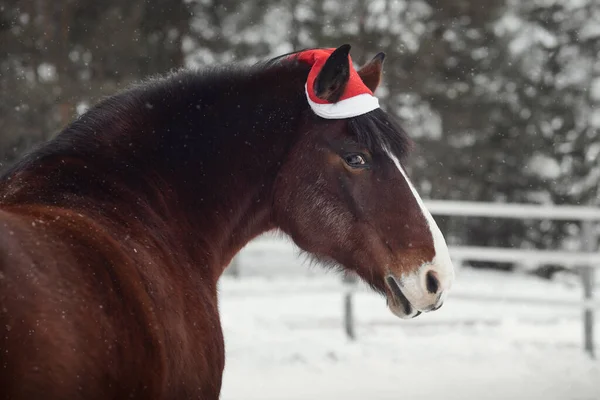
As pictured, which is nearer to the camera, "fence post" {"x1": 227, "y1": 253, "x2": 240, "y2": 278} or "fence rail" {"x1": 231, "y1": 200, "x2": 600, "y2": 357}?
"fence rail" {"x1": 231, "y1": 200, "x2": 600, "y2": 357}

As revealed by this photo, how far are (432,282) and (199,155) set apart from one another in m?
1.01

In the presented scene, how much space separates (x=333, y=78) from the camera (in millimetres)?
2361

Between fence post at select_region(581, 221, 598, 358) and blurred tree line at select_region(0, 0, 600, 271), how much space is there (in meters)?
6.86

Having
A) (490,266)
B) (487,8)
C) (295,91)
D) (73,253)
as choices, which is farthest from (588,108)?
(73,253)

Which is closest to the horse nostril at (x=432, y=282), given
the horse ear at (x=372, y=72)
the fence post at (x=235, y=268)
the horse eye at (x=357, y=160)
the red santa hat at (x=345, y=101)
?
the horse eye at (x=357, y=160)

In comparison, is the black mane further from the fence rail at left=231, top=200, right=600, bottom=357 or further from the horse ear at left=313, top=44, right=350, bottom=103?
the fence rail at left=231, top=200, right=600, bottom=357

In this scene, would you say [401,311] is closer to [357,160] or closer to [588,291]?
[357,160]

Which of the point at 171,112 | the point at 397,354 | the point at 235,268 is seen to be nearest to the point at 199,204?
the point at 171,112

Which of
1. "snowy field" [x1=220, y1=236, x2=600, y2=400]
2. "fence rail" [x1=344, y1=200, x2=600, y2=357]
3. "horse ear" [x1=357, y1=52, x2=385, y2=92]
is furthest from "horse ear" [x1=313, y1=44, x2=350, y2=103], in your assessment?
"fence rail" [x1=344, y1=200, x2=600, y2=357]

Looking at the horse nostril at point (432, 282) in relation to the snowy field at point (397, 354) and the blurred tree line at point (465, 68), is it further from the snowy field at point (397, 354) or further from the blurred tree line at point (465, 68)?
the blurred tree line at point (465, 68)

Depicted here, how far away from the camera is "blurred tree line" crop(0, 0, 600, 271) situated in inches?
458

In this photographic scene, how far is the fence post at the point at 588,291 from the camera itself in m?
6.64

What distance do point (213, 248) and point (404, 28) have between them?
486 inches

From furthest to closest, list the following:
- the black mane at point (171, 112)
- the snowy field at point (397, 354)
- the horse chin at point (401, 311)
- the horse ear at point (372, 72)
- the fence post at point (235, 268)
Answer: the fence post at point (235, 268) < the snowy field at point (397, 354) < the horse ear at point (372, 72) < the horse chin at point (401, 311) < the black mane at point (171, 112)
